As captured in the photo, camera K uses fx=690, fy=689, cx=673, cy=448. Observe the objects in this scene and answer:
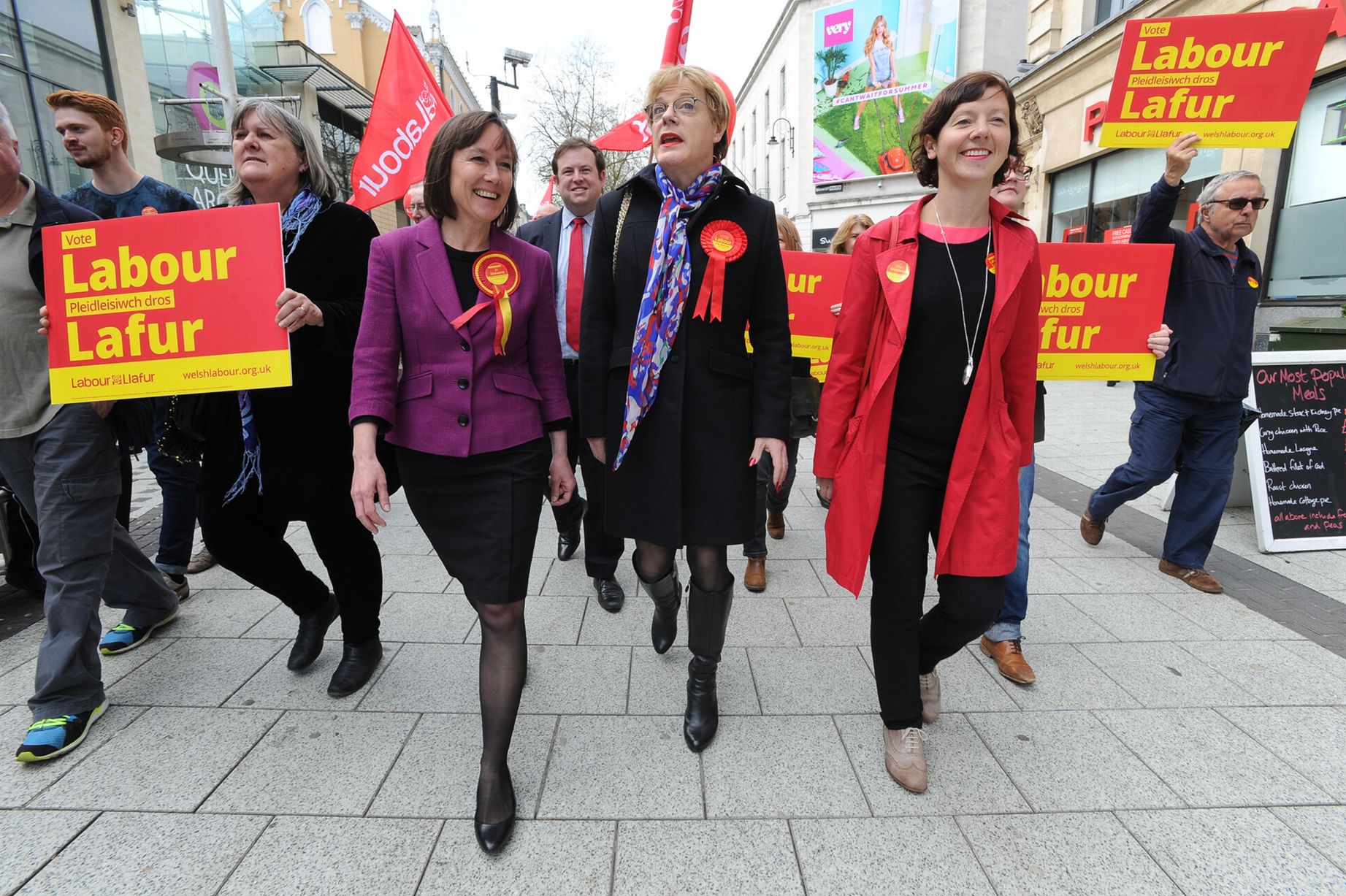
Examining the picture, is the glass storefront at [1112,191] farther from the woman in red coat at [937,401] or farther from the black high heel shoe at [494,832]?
the black high heel shoe at [494,832]

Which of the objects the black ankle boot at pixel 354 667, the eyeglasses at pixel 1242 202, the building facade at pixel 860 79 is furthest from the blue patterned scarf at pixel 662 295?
the building facade at pixel 860 79

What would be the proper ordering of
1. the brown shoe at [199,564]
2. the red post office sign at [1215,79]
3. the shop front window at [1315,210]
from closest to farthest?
1. the red post office sign at [1215,79]
2. the brown shoe at [199,564]
3. the shop front window at [1315,210]

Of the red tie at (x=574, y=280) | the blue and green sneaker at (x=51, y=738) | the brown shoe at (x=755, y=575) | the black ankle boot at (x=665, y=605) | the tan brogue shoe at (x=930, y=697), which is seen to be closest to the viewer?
the blue and green sneaker at (x=51, y=738)

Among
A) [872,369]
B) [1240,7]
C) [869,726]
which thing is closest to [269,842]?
[869,726]

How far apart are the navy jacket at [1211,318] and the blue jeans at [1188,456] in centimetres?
13

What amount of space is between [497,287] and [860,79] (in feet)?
112

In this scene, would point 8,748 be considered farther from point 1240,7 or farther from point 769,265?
point 1240,7

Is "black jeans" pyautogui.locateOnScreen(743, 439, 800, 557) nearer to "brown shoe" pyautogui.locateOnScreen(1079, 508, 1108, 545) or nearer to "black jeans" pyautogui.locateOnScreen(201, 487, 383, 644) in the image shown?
"black jeans" pyautogui.locateOnScreen(201, 487, 383, 644)

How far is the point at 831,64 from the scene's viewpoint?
3158 cm

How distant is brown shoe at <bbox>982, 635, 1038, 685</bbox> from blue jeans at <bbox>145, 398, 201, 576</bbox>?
4.20 metres

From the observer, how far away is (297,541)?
475 cm

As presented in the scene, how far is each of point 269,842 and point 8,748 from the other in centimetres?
128

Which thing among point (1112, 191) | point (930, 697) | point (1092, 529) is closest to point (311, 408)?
point (930, 697)

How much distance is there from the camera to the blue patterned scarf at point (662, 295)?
2248 millimetres
